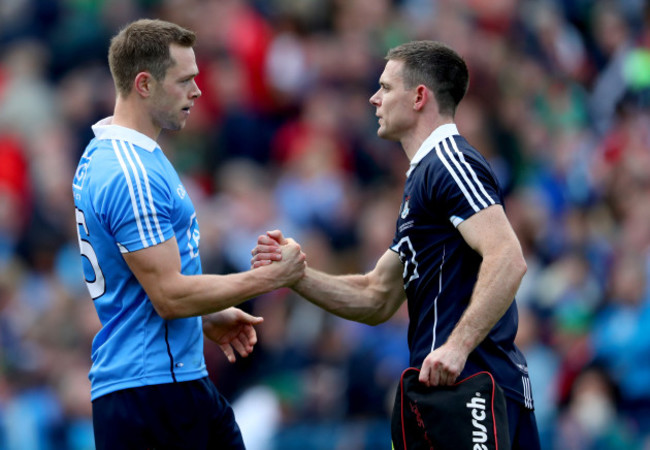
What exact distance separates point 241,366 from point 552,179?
3.71 meters

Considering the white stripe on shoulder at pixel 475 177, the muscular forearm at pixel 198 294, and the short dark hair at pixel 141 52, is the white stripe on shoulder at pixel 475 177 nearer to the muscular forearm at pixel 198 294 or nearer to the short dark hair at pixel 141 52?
the muscular forearm at pixel 198 294

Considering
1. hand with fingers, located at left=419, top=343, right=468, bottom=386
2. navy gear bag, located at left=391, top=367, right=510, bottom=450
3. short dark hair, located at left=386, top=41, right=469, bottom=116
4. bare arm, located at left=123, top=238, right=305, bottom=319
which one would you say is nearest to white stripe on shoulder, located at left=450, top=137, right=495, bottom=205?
short dark hair, located at left=386, top=41, right=469, bottom=116

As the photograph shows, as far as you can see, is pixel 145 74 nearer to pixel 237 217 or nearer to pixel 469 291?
pixel 469 291

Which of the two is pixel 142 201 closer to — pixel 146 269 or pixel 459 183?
pixel 146 269

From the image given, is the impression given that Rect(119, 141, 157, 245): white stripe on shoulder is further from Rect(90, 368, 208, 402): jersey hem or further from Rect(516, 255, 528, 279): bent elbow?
Rect(516, 255, 528, 279): bent elbow

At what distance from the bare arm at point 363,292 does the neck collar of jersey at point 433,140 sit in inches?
26.5

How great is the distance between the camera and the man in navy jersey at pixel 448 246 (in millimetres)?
5047

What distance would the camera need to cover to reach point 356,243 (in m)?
10.4

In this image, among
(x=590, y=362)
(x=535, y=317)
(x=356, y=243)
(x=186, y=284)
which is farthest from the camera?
(x=356, y=243)

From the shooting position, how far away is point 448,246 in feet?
17.3

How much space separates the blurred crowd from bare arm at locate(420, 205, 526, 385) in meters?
3.58

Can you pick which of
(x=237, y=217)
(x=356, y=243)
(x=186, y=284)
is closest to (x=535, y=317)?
(x=356, y=243)

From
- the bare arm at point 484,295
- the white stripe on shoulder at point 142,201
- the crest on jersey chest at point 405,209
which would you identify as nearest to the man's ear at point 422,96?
the crest on jersey chest at point 405,209

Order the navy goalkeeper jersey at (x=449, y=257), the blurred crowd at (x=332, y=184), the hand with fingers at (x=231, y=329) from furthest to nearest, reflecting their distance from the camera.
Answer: the blurred crowd at (x=332, y=184) < the hand with fingers at (x=231, y=329) < the navy goalkeeper jersey at (x=449, y=257)
